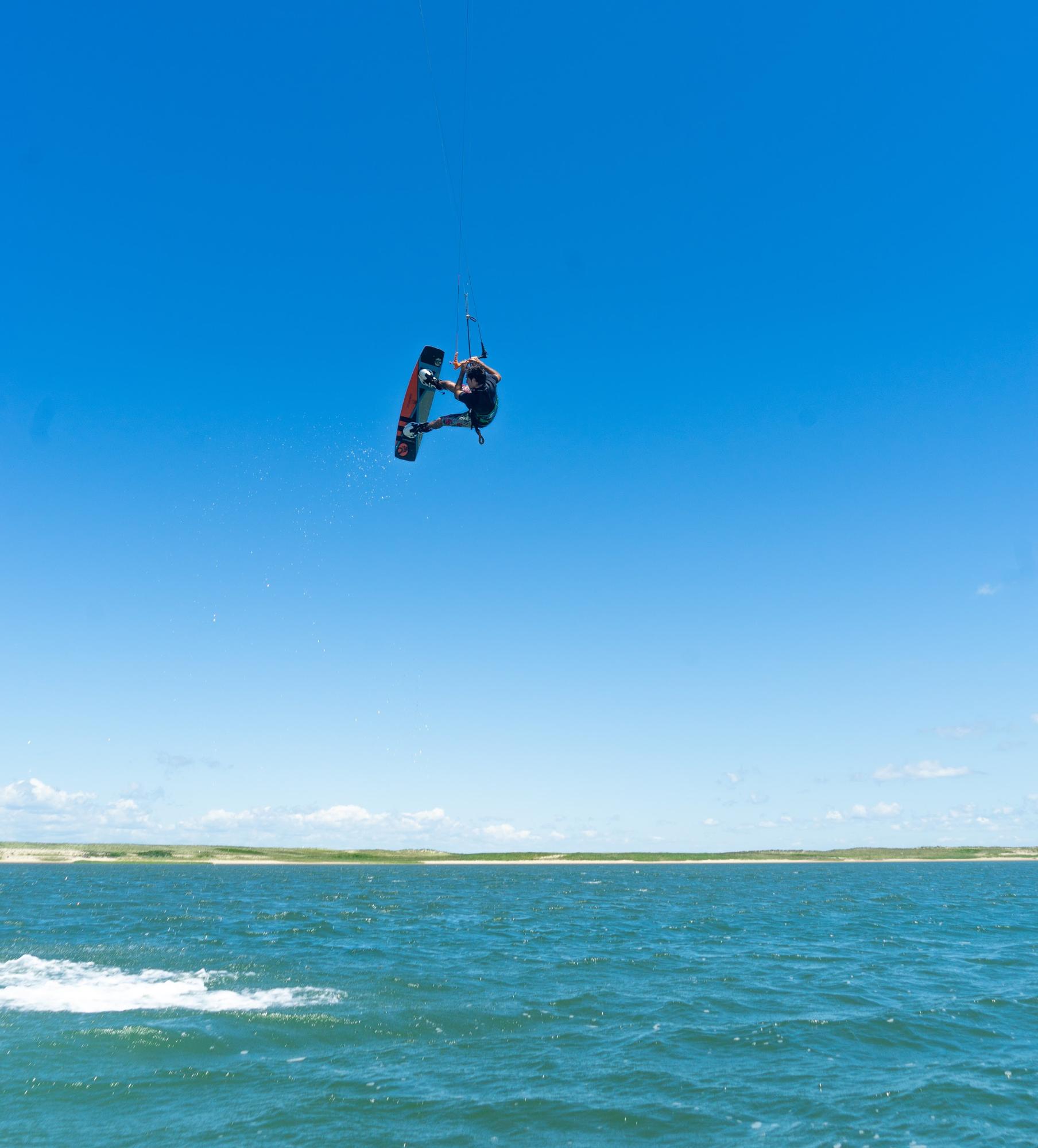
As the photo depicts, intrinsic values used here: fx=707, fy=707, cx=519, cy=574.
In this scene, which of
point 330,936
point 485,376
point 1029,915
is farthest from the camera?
point 1029,915

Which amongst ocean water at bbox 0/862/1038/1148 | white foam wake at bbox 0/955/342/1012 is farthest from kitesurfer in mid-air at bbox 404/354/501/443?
white foam wake at bbox 0/955/342/1012

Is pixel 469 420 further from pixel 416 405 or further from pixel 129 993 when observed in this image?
pixel 129 993

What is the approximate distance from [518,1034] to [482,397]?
1944 cm

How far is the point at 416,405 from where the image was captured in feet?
80.2

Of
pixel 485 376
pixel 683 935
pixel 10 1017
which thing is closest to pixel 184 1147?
pixel 10 1017

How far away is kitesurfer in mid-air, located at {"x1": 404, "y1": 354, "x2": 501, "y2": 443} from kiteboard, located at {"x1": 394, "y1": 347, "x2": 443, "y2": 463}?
2.60 ft

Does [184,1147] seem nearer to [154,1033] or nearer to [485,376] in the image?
[154,1033]

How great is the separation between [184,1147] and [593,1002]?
48.7 ft

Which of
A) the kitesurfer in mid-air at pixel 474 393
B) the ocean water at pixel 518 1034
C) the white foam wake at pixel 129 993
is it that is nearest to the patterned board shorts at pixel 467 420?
the kitesurfer in mid-air at pixel 474 393

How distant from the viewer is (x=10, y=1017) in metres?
22.4

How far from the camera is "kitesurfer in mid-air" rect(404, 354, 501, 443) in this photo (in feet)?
73.4

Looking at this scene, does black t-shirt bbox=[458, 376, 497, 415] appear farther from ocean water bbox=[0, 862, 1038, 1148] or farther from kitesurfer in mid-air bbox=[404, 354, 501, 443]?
ocean water bbox=[0, 862, 1038, 1148]

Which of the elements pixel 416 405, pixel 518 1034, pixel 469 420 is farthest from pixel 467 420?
pixel 518 1034

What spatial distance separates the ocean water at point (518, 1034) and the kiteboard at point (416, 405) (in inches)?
715
